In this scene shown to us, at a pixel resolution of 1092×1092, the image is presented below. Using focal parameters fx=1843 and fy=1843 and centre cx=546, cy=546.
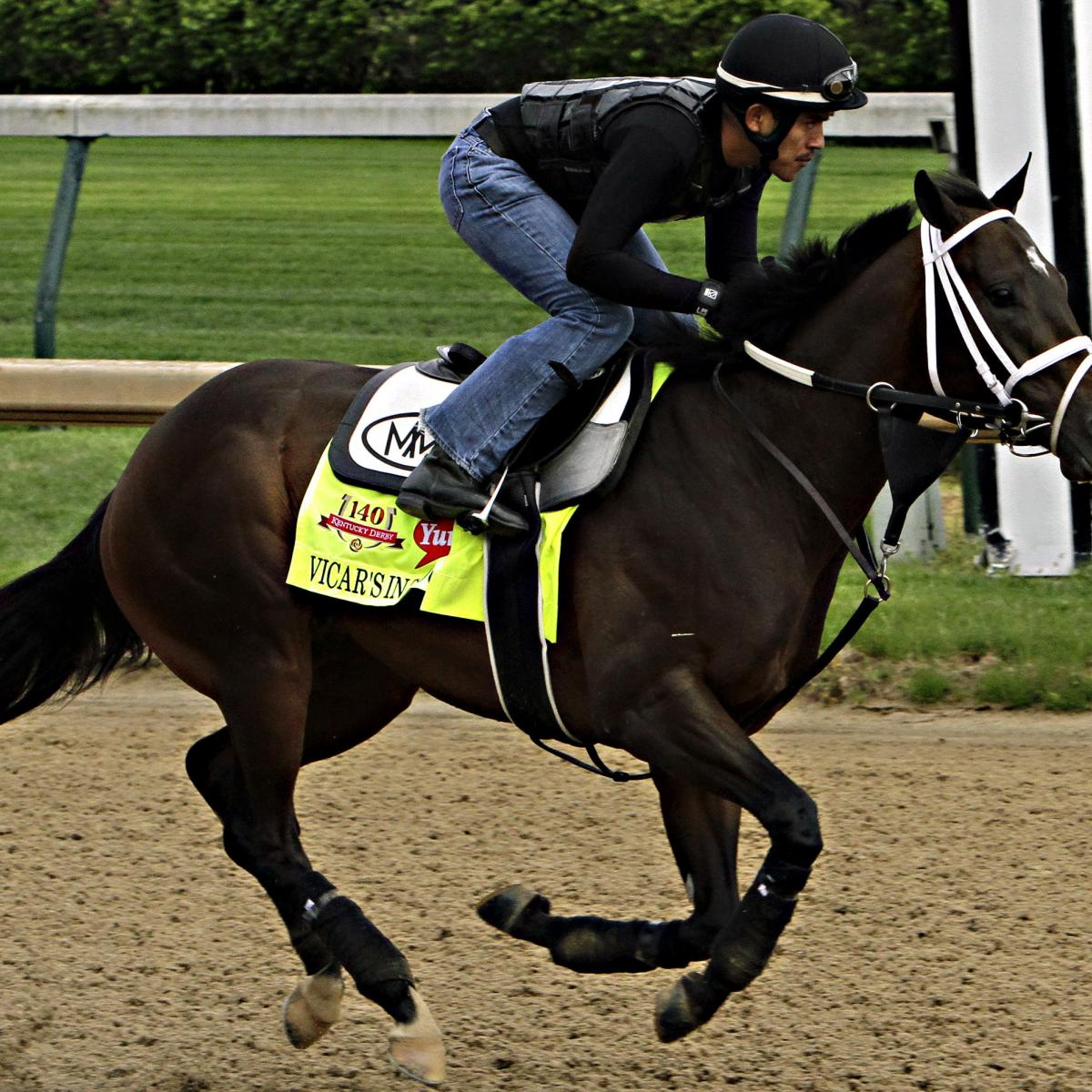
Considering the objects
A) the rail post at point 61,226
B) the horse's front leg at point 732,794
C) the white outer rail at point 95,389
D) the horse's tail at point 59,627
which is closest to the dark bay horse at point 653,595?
the horse's front leg at point 732,794

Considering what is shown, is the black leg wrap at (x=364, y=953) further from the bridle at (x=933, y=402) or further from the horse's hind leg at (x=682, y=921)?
the bridle at (x=933, y=402)

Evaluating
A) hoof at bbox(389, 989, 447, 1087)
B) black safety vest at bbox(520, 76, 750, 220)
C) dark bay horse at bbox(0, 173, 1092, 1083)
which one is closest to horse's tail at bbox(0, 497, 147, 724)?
dark bay horse at bbox(0, 173, 1092, 1083)

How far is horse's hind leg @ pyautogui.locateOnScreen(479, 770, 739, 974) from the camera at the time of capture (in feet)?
11.8

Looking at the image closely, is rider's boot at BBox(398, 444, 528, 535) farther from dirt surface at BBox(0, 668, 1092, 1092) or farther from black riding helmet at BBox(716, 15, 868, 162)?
dirt surface at BBox(0, 668, 1092, 1092)

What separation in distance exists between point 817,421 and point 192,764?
64.4 inches

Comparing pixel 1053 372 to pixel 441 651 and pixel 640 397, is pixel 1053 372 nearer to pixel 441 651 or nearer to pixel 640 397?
pixel 640 397

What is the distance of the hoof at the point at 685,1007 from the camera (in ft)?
11.2

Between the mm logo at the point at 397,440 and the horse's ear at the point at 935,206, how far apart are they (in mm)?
1090

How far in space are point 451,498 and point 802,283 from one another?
795 mm

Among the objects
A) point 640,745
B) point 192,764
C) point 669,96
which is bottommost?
point 192,764

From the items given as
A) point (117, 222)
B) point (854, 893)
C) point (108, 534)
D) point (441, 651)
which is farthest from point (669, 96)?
point (117, 222)

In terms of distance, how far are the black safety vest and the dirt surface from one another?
64.6 inches

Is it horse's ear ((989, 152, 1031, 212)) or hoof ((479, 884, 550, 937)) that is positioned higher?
horse's ear ((989, 152, 1031, 212))

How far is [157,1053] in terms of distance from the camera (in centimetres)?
365
